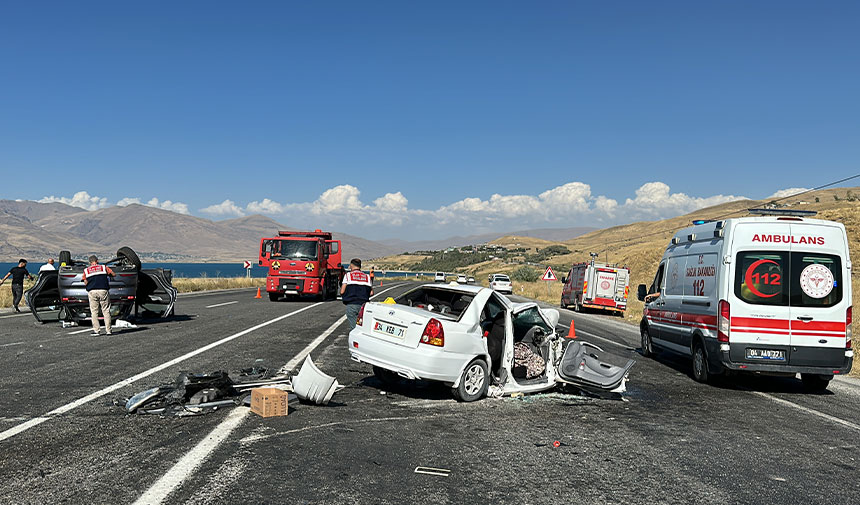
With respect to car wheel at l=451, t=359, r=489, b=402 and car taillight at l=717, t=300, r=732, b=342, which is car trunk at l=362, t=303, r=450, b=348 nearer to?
car wheel at l=451, t=359, r=489, b=402

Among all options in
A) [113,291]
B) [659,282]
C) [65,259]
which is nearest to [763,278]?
[659,282]

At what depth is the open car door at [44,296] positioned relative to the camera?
1709 cm

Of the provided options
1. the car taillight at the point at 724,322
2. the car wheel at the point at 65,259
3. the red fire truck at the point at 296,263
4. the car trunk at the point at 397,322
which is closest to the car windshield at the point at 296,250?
the red fire truck at the point at 296,263

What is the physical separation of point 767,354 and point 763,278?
1136 millimetres

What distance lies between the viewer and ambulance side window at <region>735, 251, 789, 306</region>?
396 inches

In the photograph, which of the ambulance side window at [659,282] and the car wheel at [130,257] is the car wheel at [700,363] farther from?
the car wheel at [130,257]

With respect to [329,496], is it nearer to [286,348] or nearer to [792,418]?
[792,418]

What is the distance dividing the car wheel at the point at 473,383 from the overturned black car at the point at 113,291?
11.2m

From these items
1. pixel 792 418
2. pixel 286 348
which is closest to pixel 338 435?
pixel 792 418

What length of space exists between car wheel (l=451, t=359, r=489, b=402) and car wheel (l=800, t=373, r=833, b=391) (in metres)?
5.72

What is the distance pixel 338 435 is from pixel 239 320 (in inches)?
524

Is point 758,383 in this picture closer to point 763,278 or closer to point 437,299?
point 763,278

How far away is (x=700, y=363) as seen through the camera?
1089 cm

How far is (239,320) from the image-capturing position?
1895cm
